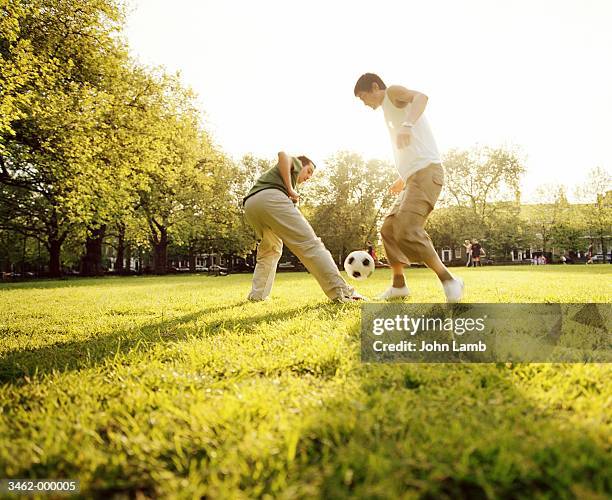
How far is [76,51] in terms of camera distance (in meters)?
16.0

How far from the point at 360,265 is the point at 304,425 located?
5187 mm

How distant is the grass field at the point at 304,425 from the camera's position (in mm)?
1345

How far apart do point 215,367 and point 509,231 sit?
229 ft

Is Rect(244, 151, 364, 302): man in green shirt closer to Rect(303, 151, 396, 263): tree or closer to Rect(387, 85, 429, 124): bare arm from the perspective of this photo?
Rect(387, 85, 429, 124): bare arm

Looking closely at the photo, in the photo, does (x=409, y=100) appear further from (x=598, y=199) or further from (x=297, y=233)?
(x=598, y=199)

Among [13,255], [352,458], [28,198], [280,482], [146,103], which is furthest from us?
[13,255]

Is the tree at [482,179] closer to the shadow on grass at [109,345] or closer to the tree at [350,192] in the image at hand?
the tree at [350,192]

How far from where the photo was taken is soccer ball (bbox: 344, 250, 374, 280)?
6.77m

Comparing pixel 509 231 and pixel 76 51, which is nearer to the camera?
pixel 76 51

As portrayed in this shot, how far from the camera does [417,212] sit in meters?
4.78

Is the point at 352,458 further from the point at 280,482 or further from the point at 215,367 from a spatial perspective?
the point at 215,367

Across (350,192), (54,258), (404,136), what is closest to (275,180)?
(404,136)

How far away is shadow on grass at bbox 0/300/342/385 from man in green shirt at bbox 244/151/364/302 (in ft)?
1.36

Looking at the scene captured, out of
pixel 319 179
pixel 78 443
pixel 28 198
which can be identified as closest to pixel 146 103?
pixel 28 198
